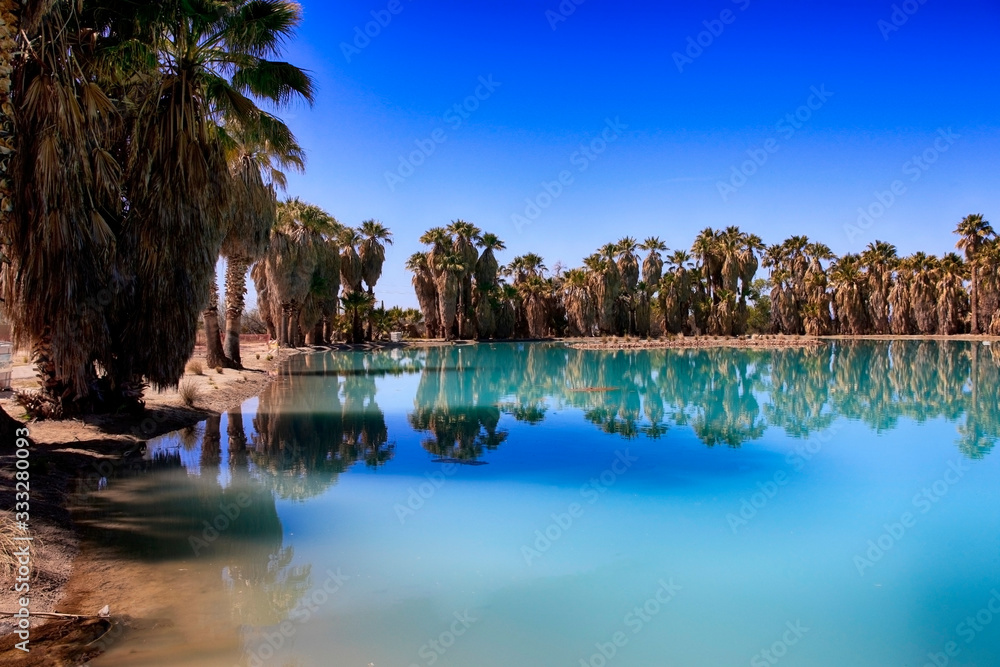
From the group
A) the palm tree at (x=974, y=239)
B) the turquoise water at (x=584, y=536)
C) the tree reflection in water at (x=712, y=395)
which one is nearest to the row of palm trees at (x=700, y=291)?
the palm tree at (x=974, y=239)

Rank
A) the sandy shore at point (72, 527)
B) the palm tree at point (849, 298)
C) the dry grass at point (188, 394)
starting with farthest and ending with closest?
1. the palm tree at point (849, 298)
2. the dry grass at point (188, 394)
3. the sandy shore at point (72, 527)

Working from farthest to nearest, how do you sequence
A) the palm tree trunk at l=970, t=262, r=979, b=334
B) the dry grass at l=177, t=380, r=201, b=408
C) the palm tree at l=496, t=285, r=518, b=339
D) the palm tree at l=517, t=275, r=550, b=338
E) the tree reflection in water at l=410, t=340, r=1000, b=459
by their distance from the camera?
the palm tree at l=517, t=275, r=550, b=338, the palm tree at l=496, t=285, r=518, b=339, the palm tree trunk at l=970, t=262, r=979, b=334, the dry grass at l=177, t=380, r=201, b=408, the tree reflection in water at l=410, t=340, r=1000, b=459

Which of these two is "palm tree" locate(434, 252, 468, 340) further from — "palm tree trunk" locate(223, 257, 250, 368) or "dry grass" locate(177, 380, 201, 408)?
"dry grass" locate(177, 380, 201, 408)

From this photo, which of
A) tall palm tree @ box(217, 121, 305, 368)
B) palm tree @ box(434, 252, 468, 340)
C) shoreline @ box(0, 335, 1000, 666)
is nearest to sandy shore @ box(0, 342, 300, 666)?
shoreline @ box(0, 335, 1000, 666)

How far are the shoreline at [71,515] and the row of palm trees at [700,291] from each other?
3997 cm

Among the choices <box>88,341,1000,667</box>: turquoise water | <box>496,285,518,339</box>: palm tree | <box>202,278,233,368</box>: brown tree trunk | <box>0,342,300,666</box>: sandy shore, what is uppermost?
<box>496,285,518,339</box>: palm tree

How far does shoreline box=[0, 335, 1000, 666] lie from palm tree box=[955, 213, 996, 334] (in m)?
60.6

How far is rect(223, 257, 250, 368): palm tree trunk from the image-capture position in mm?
22906

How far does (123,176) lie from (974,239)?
67113mm

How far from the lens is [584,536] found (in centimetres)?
766

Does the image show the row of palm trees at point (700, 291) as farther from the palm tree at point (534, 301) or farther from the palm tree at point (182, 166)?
the palm tree at point (182, 166)

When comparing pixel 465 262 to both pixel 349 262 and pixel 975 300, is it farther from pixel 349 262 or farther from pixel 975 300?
pixel 975 300

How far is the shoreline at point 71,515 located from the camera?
189 inches

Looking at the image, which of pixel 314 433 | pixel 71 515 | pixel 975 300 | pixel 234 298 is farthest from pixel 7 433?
pixel 975 300
